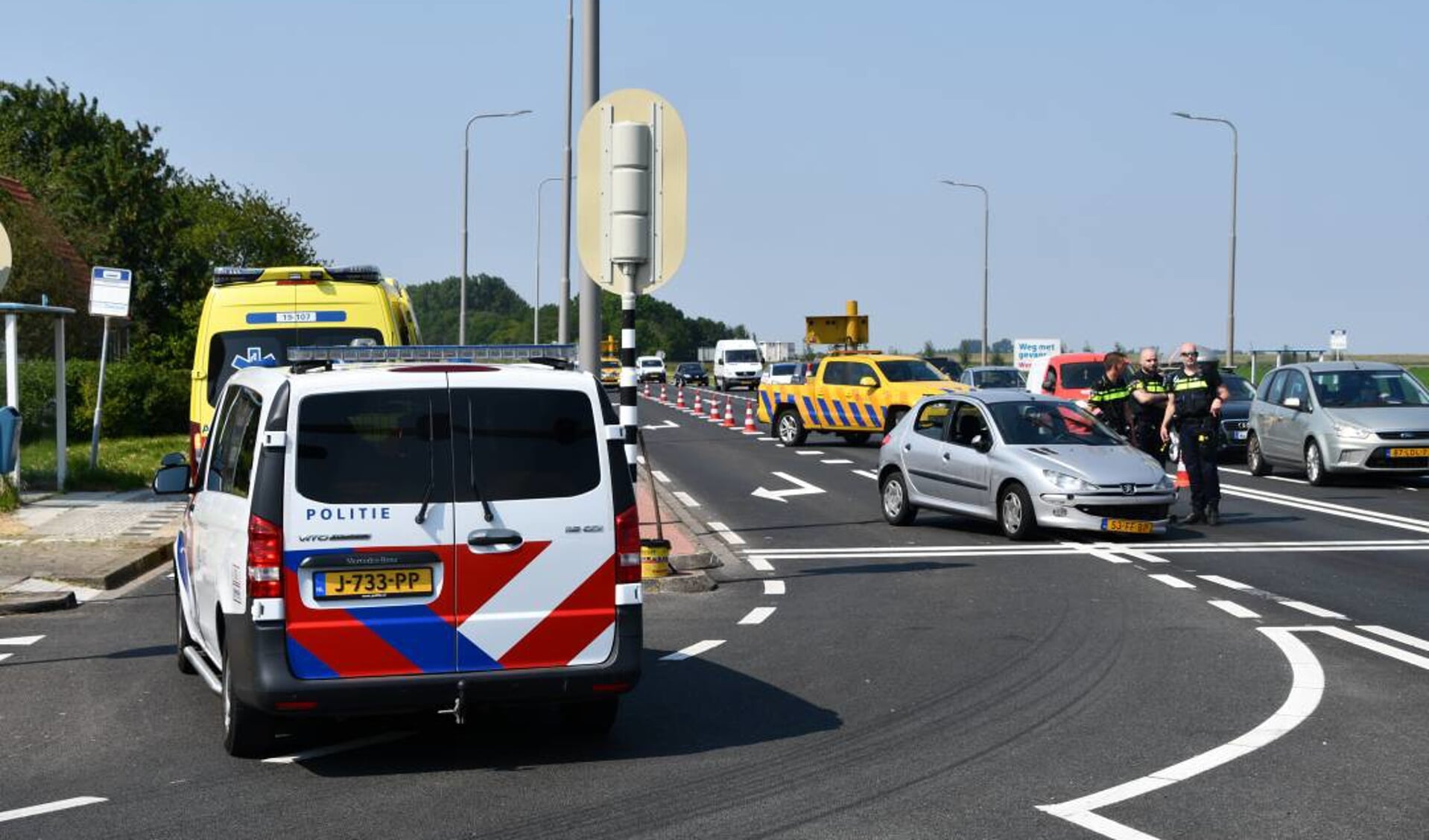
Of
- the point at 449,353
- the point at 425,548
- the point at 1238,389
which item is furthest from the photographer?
the point at 1238,389

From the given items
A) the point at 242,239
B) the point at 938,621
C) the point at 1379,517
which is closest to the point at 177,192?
the point at 242,239

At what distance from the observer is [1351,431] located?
23.2 metres

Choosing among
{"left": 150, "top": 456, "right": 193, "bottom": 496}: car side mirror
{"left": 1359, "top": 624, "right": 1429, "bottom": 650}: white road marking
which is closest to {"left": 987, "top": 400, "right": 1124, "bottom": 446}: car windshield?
{"left": 1359, "top": 624, "right": 1429, "bottom": 650}: white road marking

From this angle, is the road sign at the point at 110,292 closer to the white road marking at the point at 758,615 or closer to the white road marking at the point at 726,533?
the white road marking at the point at 726,533

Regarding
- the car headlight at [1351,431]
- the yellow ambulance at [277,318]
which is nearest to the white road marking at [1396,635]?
the yellow ambulance at [277,318]

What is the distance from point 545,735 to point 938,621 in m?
4.20

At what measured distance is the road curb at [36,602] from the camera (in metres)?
12.7

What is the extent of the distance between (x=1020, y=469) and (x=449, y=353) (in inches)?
360

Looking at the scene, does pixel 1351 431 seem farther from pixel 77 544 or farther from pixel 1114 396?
pixel 77 544

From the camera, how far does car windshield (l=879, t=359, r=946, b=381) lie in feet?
108

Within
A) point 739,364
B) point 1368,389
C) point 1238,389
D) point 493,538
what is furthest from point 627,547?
point 739,364

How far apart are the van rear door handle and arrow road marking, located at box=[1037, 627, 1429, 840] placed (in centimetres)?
238

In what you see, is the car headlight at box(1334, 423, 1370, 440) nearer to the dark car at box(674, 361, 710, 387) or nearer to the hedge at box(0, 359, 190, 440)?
the hedge at box(0, 359, 190, 440)

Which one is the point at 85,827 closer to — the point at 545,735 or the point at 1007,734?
the point at 545,735
